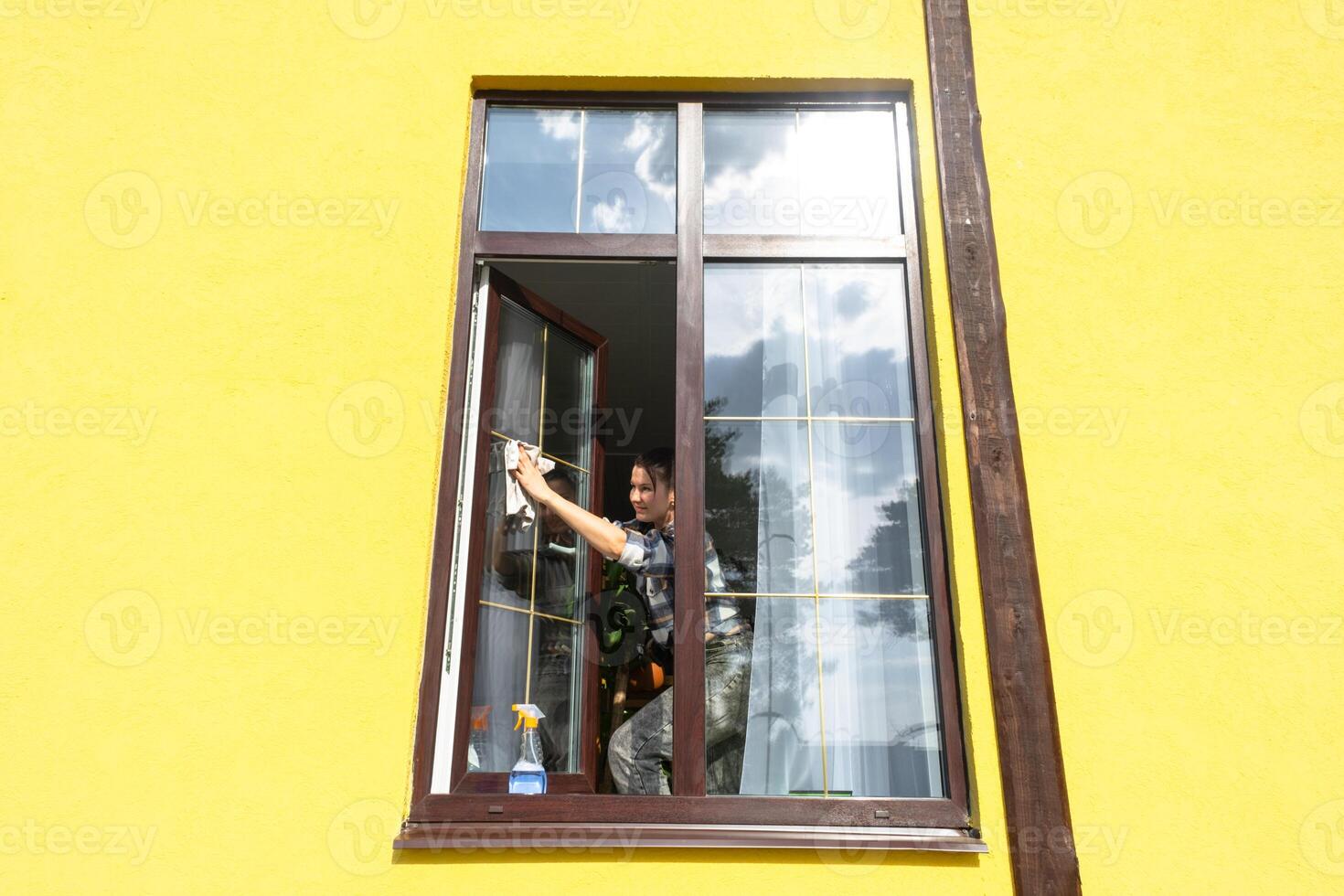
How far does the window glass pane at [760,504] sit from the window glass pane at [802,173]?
687 millimetres

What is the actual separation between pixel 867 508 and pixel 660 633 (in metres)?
0.86

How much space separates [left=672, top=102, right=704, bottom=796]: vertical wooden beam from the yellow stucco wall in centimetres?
23

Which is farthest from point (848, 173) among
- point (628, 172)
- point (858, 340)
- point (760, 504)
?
point (760, 504)

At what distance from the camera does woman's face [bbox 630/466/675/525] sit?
11.1 feet

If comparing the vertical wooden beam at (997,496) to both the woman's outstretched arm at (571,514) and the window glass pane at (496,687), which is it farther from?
the window glass pane at (496,687)

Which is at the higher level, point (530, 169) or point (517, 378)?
point (530, 169)

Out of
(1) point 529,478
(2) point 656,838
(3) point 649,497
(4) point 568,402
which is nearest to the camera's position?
(2) point 656,838

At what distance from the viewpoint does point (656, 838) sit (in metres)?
2.34

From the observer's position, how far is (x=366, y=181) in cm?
292

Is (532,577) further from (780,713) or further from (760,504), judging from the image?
(780,713)

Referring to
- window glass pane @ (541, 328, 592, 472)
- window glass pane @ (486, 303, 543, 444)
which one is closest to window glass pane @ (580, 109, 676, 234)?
window glass pane @ (486, 303, 543, 444)

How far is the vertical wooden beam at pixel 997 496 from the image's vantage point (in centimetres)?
234

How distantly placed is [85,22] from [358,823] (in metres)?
2.73

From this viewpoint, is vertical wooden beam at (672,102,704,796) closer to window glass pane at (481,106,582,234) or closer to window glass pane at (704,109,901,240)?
window glass pane at (704,109,901,240)
